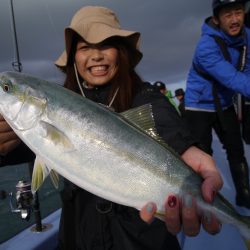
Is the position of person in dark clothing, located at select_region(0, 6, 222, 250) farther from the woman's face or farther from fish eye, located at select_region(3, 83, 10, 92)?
fish eye, located at select_region(3, 83, 10, 92)

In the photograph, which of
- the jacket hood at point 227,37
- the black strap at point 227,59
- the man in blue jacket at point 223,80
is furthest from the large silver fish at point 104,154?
the jacket hood at point 227,37

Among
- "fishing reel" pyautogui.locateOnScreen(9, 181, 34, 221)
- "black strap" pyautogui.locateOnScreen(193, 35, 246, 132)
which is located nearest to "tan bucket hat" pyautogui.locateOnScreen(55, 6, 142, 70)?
"fishing reel" pyautogui.locateOnScreen(9, 181, 34, 221)

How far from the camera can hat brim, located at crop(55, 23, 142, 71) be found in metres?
2.45

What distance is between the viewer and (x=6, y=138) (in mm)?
2182

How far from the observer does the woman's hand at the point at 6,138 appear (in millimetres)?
2125

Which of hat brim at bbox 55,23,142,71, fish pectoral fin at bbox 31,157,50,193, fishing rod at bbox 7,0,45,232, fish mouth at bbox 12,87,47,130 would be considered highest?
Answer: hat brim at bbox 55,23,142,71

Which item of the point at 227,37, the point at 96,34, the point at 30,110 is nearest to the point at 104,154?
the point at 30,110

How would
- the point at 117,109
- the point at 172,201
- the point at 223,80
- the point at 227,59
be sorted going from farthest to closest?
1. the point at 227,59
2. the point at 223,80
3. the point at 117,109
4. the point at 172,201

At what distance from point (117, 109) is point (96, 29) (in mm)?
615

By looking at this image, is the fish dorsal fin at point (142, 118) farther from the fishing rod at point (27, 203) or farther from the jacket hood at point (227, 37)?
the jacket hood at point (227, 37)

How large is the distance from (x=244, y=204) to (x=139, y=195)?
111 inches

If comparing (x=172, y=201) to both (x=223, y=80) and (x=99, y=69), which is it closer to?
(x=99, y=69)

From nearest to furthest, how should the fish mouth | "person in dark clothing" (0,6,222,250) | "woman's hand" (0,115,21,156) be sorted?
the fish mouth
"woman's hand" (0,115,21,156)
"person in dark clothing" (0,6,222,250)

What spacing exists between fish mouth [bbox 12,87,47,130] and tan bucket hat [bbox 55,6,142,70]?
71 centimetres
